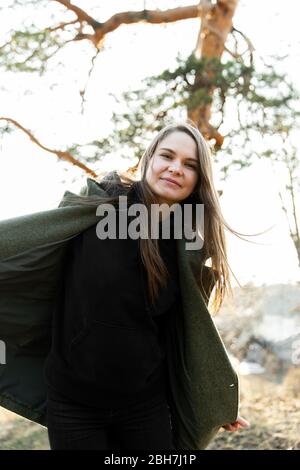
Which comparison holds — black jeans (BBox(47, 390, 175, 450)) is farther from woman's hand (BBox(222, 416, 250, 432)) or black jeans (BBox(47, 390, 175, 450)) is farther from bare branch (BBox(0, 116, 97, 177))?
bare branch (BBox(0, 116, 97, 177))

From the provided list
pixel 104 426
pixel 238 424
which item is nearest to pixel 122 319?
pixel 104 426

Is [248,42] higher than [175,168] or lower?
higher

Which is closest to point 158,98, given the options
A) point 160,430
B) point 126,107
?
point 126,107

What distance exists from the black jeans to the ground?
2838 millimetres

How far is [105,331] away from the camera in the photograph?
7.30 ft

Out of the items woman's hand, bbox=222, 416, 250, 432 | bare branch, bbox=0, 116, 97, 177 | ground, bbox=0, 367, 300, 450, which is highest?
bare branch, bbox=0, 116, 97, 177

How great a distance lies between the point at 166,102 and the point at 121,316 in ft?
14.4

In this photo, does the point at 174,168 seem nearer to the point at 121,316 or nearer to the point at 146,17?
the point at 121,316

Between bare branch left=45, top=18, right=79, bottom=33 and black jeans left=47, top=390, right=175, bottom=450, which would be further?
bare branch left=45, top=18, right=79, bottom=33

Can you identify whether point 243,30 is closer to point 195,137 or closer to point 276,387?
point 276,387

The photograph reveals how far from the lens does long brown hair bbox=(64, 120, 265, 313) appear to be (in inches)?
93.0

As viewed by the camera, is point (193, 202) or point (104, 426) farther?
point (193, 202)

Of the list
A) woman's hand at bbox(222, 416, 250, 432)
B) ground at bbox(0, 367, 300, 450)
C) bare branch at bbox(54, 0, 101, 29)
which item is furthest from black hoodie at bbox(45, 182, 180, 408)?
bare branch at bbox(54, 0, 101, 29)

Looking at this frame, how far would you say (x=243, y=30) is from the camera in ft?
24.0
